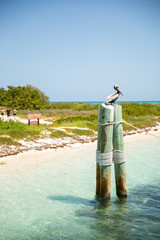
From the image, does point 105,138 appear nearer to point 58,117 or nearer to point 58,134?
point 58,134

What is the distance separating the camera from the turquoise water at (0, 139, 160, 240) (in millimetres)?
5418

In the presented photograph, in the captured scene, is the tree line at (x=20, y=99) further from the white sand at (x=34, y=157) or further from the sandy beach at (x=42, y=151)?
the white sand at (x=34, y=157)

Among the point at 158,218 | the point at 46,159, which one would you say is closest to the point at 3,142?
the point at 46,159

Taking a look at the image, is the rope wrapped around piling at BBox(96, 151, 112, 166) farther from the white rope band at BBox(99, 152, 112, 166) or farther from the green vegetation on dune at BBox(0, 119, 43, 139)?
the green vegetation on dune at BBox(0, 119, 43, 139)

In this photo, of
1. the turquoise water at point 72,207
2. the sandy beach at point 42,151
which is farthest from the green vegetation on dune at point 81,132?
the turquoise water at point 72,207

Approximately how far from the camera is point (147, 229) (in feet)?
18.0

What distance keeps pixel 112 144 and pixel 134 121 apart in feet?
70.8

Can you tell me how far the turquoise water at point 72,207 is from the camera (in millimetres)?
5418

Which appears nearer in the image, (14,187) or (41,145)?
(14,187)

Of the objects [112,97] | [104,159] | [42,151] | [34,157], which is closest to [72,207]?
[104,159]

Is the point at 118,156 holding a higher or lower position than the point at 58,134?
higher

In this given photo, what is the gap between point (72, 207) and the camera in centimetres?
674

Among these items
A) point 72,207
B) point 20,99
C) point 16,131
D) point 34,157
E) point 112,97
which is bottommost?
point 72,207

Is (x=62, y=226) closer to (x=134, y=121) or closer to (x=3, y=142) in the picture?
(x=3, y=142)
